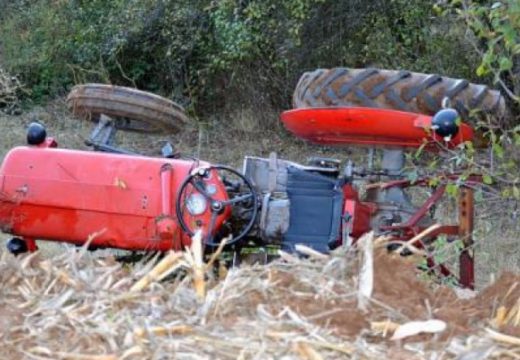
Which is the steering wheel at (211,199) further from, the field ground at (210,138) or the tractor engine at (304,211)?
the field ground at (210,138)

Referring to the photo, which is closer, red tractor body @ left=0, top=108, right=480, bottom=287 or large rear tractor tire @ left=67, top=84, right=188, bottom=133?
red tractor body @ left=0, top=108, right=480, bottom=287

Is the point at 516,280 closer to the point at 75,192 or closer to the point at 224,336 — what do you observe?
the point at 224,336

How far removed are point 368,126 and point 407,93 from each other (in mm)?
324

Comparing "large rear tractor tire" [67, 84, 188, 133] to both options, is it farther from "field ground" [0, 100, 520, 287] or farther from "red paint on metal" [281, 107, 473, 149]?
"field ground" [0, 100, 520, 287]

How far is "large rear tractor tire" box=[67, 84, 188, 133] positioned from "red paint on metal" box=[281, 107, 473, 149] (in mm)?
755

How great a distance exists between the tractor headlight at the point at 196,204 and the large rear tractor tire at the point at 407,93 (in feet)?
3.03

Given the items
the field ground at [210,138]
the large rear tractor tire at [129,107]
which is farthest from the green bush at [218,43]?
the large rear tractor tire at [129,107]

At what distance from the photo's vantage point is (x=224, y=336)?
2271 millimetres

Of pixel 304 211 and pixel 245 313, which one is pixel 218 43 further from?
pixel 245 313

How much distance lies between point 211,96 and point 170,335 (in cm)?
1055

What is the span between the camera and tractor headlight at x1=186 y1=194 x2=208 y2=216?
5125mm

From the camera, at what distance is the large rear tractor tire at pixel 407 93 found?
5262 millimetres

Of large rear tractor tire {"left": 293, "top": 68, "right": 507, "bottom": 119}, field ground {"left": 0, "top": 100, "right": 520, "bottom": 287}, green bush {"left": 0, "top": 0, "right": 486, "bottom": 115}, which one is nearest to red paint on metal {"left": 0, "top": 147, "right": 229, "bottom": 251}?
large rear tractor tire {"left": 293, "top": 68, "right": 507, "bottom": 119}

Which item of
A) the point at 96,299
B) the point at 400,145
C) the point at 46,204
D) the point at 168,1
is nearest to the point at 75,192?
the point at 46,204
